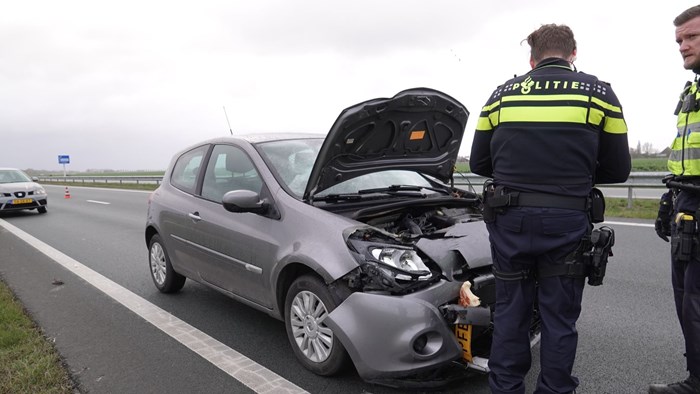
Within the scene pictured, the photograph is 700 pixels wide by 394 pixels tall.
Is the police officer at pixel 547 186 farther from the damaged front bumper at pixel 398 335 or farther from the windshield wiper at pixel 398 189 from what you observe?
the windshield wiper at pixel 398 189

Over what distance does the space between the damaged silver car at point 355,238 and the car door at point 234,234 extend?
0.01 meters

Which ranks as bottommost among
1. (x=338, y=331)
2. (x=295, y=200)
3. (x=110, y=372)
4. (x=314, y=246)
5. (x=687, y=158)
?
(x=110, y=372)

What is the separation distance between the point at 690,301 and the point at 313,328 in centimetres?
218

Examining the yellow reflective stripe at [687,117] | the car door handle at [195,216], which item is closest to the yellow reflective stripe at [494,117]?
the yellow reflective stripe at [687,117]

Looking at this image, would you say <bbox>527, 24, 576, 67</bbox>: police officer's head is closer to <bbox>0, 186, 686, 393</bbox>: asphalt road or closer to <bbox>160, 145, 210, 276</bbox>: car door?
<bbox>0, 186, 686, 393</bbox>: asphalt road

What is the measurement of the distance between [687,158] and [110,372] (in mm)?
3848

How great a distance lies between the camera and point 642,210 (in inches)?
398

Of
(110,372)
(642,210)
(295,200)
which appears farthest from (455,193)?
(642,210)

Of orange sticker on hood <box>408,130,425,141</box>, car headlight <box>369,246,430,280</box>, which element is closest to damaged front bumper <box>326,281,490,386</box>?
car headlight <box>369,246,430,280</box>

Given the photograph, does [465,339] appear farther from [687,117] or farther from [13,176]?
[13,176]

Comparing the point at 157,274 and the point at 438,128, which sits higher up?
the point at 438,128

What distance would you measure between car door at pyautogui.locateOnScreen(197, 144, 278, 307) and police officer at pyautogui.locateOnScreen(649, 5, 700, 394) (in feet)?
8.04

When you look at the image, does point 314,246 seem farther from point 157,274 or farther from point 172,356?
point 157,274

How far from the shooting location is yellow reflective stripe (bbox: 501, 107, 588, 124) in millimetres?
2232
